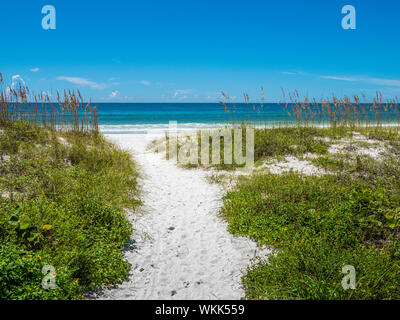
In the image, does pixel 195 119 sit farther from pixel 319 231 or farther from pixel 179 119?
pixel 319 231

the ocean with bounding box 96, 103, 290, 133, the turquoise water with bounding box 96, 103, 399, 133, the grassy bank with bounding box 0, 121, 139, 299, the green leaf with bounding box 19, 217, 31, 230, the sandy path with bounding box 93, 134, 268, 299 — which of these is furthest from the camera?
the ocean with bounding box 96, 103, 290, 133

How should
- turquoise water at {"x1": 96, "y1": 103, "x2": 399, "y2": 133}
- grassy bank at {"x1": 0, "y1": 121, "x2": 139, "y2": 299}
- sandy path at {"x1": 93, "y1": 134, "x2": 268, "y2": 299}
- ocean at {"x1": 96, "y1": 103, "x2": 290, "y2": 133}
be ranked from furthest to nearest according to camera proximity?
ocean at {"x1": 96, "y1": 103, "x2": 290, "y2": 133}
turquoise water at {"x1": 96, "y1": 103, "x2": 399, "y2": 133}
sandy path at {"x1": 93, "y1": 134, "x2": 268, "y2": 299}
grassy bank at {"x1": 0, "y1": 121, "x2": 139, "y2": 299}

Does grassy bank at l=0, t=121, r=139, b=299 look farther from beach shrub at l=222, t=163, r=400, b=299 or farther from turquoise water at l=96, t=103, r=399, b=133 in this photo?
turquoise water at l=96, t=103, r=399, b=133

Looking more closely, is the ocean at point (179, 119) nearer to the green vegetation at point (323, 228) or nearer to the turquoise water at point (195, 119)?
the turquoise water at point (195, 119)

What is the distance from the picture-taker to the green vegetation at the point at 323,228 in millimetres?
3613

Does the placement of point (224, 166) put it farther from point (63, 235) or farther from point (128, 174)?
point (63, 235)

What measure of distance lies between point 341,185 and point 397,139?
26.8 ft

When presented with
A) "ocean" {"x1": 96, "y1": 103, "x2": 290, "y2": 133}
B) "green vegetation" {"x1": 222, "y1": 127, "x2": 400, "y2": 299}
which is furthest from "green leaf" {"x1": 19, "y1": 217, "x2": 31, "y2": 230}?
"ocean" {"x1": 96, "y1": 103, "x2": 290, "y2": 133}

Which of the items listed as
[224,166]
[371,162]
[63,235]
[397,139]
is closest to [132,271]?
[63,235]

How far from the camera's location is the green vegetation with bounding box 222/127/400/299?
3613mm

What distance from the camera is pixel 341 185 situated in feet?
24.8

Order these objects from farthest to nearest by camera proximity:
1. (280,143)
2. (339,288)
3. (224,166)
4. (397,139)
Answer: (397,139)
(280,143)
(224,166)
(339,288)

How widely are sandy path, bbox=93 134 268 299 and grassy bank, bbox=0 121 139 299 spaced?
15.7 inches
